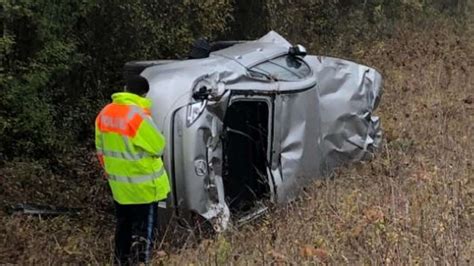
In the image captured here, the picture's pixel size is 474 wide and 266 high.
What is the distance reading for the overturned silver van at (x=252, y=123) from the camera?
5859mm

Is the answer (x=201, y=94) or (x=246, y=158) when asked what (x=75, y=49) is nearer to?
(x=246, y=158)

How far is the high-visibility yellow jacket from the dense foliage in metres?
1.95

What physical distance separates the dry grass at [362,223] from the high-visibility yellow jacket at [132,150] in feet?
1.80

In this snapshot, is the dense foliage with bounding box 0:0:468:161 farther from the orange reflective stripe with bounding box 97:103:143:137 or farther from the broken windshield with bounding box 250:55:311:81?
the broken windshield with bounding box 250:55:311:81

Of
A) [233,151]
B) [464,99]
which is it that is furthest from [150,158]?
[464,99]

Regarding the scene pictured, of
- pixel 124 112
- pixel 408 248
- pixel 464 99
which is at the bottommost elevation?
pixel 464 99

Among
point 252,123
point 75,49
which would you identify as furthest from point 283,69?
point 75,49

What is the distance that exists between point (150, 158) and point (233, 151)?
3.80 ft

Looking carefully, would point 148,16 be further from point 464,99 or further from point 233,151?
point 464,99

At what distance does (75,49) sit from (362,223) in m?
4.52

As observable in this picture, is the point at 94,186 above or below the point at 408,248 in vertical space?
below

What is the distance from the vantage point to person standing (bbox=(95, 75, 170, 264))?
5688 millimetres

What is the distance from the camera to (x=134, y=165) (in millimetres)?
5781

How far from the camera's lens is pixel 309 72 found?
7.63 meters
